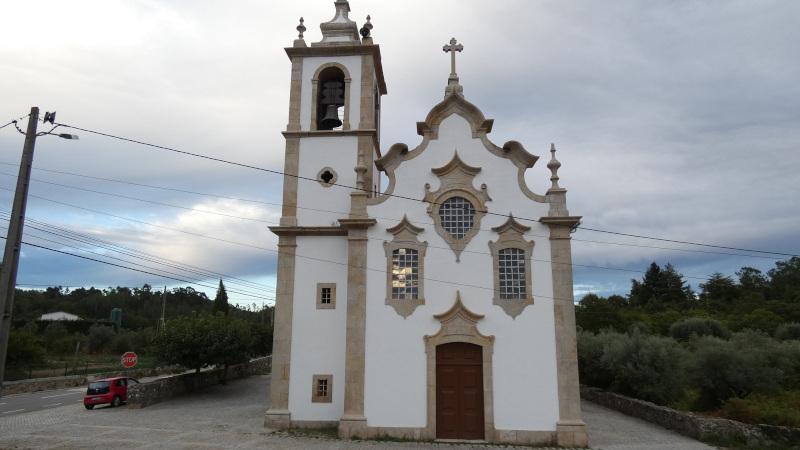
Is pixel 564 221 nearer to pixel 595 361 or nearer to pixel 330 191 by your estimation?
pixel 330 191

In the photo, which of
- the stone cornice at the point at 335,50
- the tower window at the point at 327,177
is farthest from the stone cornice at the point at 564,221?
the stone cornice at the point at 335,50

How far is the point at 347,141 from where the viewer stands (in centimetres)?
1731

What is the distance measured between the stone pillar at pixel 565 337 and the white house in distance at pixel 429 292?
0.04 m

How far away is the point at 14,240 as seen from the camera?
10828 mm

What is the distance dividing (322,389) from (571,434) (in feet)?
23.1

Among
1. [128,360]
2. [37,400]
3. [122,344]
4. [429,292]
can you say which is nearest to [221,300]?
[122,344]

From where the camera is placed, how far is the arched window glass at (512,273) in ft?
48.9

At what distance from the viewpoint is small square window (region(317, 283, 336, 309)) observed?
15.8 metres

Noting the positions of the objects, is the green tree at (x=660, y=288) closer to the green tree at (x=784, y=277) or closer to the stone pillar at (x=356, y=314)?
the green tree at (x=784, y=277)

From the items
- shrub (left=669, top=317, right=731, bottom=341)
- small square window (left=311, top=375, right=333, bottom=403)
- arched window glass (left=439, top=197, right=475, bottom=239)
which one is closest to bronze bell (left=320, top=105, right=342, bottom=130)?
arched window glass (left=439, top=197, right=475, bottom=239)

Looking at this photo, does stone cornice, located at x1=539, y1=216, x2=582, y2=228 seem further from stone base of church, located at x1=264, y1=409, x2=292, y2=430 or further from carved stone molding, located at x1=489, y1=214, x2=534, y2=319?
stone base of church, located at x1=264, y1=409, x2=292, y2=430

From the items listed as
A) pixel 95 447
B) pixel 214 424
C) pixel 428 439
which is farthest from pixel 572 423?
pixel 95 447

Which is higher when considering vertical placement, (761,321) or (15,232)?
(15,232)

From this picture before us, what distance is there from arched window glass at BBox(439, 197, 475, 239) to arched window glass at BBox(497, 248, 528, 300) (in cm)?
128
